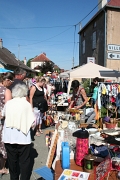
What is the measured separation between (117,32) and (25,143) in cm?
1483

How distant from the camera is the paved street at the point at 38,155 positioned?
3.37m

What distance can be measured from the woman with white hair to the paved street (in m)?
0.86

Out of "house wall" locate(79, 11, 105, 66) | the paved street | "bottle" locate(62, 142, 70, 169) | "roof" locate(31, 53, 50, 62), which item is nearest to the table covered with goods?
"bottle" locate(62, 142, 70, 169)

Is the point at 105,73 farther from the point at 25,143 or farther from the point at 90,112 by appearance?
the point at 25,143

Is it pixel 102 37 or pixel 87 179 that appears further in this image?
pixel 102 37

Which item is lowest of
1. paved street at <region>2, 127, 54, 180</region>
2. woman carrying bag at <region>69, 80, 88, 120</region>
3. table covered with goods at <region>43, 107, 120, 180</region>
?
paved street at <region>2, 127, 54, 180</region>

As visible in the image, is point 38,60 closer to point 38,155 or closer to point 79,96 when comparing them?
point 79,96

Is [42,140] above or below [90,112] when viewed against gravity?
below

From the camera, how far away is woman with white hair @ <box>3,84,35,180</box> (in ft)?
8.06

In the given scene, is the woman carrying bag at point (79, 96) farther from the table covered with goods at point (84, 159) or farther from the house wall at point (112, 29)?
the house wall at point (112, 29)

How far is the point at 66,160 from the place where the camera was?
2.07 metres

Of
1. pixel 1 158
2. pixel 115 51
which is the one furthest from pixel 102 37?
pixel 1 158

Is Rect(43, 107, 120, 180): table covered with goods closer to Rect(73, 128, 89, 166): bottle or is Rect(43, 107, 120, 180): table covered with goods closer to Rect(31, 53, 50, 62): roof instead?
Rect(73, 128, 89, 166): bottle

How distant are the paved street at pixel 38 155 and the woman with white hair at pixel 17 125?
858mm
